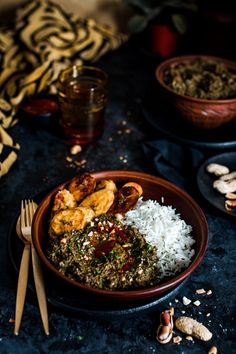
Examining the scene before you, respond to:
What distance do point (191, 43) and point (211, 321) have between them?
4.57ft

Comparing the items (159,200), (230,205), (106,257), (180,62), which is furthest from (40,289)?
(180,62)

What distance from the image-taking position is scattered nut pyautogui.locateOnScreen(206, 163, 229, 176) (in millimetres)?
1285

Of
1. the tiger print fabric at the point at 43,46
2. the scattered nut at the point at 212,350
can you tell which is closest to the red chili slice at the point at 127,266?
the scattered nut at the point at 212,350

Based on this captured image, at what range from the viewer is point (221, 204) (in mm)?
1201

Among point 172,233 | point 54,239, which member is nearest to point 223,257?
point 172,233

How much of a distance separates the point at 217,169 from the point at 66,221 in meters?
0.49

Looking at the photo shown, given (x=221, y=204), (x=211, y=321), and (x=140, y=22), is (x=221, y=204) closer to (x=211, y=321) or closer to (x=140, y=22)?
(x=211, y=321)

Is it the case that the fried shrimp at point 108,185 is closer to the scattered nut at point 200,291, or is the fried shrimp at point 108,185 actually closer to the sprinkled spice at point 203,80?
the scattered nut at point 200,291

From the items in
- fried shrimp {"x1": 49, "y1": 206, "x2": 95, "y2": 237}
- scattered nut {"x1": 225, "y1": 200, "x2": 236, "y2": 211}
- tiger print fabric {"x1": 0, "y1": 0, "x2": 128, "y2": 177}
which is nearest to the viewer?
fried shrimp {"x1": 49, "y1": 206, "x2": 95, "y2": 237}

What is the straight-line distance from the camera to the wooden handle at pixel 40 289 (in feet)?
2.95

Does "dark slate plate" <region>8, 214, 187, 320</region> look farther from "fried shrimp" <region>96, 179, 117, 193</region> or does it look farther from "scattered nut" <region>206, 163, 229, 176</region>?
"scattered nut" <region>206, 163, 229, 176</region>

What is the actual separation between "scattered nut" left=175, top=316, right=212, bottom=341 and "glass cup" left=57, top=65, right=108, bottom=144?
69 centimetres

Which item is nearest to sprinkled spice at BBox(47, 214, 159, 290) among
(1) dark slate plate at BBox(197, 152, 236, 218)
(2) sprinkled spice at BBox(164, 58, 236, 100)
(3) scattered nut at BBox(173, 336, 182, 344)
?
(3) scattered nut at BBox(173, 336, 182, 344)

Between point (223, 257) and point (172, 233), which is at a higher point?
point (172, 233)
